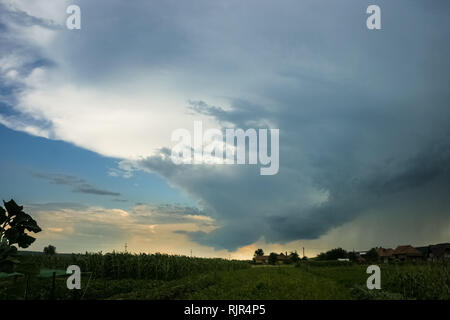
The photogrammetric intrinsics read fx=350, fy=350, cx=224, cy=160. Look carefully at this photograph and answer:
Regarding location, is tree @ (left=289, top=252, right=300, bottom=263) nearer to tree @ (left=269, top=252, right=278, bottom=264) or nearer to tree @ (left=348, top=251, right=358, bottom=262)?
tree @ (left=269, top=252, right=278, bottom=264)

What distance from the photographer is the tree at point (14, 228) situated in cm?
876

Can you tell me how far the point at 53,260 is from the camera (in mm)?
37625

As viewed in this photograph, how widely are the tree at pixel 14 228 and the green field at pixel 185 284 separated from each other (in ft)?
1.42

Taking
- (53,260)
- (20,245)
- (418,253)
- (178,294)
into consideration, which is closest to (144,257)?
(53,260)

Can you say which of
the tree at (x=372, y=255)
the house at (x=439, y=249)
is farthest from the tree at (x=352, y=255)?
the house at (x=439, y=249)

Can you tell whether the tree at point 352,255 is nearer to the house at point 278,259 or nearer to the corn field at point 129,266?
the house at point 278,259

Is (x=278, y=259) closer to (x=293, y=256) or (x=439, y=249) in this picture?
(x=293, y=256)

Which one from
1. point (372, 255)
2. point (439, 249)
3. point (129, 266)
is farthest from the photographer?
point (372, 255)

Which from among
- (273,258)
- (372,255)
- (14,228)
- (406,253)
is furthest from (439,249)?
(14,228)

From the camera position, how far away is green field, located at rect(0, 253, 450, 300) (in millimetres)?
14875

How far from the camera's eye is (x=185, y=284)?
18.8 m

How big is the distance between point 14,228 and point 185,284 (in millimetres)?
11346
